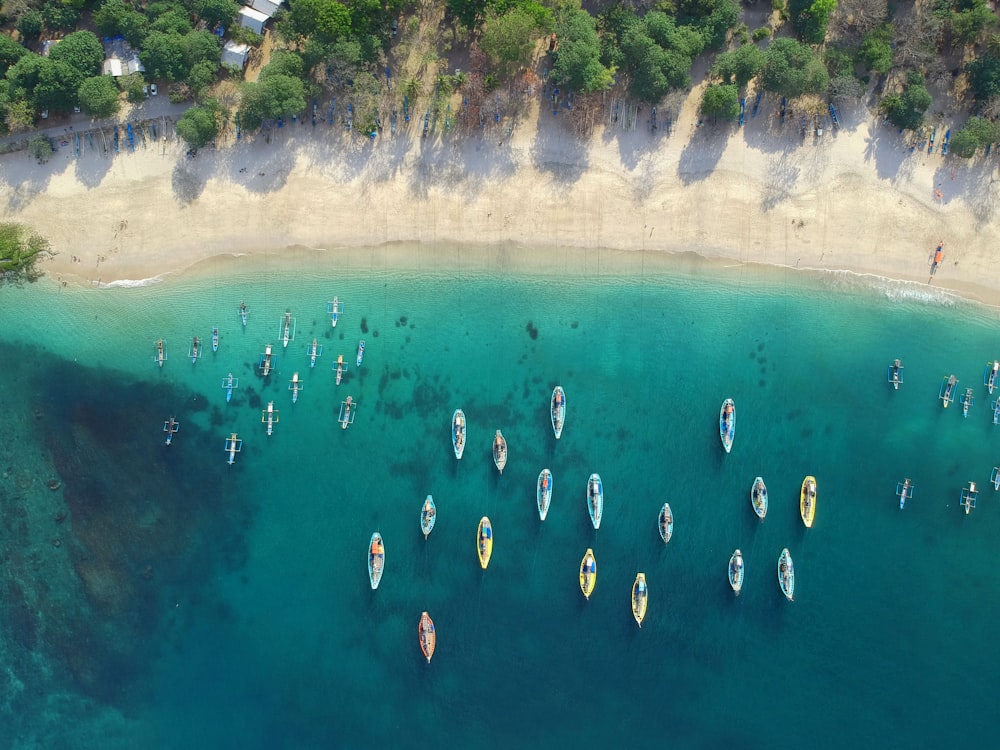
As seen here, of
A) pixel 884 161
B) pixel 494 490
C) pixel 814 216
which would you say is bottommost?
pixel 494 490

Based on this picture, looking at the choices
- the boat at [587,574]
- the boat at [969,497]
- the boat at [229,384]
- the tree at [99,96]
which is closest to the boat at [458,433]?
the boat at [587,574]

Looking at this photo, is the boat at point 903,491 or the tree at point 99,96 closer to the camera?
the tree at point 99,96

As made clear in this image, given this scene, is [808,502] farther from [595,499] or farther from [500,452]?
[500,452]

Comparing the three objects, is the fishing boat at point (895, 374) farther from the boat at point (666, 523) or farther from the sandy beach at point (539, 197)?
the boat at point (666, 523)

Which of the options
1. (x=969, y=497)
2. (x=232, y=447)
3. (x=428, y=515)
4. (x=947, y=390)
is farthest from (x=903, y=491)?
(x=232, y=447)

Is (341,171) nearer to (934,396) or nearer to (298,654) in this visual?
(298,654)

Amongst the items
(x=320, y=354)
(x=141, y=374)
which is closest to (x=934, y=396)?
(x=320, y=354)

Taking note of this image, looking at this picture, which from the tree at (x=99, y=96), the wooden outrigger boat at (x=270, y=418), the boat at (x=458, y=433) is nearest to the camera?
the tree at (x=99, y=96)
